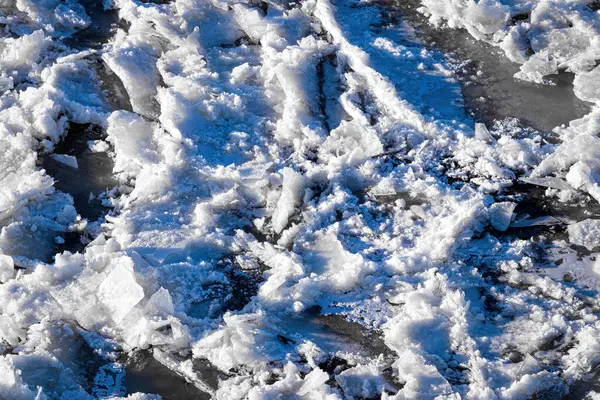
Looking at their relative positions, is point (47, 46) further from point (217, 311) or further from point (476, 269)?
point (476, 269)

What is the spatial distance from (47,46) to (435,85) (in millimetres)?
2251

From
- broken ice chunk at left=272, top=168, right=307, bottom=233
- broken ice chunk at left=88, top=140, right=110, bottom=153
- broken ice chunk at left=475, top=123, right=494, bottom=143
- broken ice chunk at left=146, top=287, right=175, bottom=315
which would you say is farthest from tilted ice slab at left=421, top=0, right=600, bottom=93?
broken ice chunk at left=146, top=287, right=175, bottom=315

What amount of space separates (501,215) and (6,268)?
214cm

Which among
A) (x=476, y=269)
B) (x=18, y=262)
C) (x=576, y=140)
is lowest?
(x=18, y=262)

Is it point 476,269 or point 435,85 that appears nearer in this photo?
point 476,269

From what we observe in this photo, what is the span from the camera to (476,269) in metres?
3.19

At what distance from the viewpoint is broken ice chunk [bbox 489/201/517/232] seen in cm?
337

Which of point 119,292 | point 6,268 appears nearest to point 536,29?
point 119,292

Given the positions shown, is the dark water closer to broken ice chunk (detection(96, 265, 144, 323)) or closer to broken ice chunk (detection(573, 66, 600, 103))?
broken ice chunk (detection(96, 265, 144, 323))

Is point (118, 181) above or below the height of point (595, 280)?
below

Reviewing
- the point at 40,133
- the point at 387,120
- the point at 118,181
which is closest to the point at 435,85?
the point at 387,120

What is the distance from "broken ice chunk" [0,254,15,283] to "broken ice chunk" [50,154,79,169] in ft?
2.32

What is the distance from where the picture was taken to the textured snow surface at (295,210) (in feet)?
9.54

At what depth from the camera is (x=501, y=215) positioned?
339 cm
